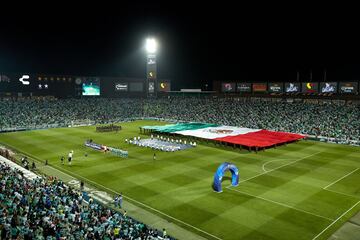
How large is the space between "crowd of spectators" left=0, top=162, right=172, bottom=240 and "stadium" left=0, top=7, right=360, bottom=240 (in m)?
0.09

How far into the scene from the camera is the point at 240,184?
101 ft

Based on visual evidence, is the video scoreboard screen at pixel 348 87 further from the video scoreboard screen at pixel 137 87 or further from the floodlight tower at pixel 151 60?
the video scoreboard screen at pixel 137 87

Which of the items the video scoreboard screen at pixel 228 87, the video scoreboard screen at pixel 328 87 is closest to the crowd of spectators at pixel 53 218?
the video scoreboard screen at pixel 328 87

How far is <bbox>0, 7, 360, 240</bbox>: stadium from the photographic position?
2086 cm

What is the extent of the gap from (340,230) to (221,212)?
8.43m

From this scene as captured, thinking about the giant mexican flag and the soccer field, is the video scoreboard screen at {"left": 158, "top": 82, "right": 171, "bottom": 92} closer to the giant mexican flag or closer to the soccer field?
the giant mexican flag

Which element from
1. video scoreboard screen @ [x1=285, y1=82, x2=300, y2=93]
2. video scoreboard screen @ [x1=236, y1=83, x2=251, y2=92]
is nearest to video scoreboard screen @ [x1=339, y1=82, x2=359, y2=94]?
video scoreboard screen @ [x1=285, y1=82, x2=300, y2=93]

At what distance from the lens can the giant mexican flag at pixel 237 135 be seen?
47.6 meters

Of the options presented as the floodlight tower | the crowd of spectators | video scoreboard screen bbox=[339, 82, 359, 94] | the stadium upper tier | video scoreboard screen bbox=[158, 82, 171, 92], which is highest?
the floodlight tower

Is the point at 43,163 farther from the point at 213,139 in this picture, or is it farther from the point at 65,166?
the point at 213,139

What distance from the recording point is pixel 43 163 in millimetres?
38281

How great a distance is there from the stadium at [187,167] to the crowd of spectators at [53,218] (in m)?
0.09

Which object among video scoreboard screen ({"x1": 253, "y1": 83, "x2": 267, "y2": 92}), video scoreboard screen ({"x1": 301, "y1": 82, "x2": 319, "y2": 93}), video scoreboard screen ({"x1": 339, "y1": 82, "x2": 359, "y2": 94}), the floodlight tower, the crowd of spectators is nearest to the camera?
the crowd of spectators

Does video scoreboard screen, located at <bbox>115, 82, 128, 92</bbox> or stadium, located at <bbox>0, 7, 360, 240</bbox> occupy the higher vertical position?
video scoreboard screen, located at <bbox>115, 82, 128, 92</bbox>
